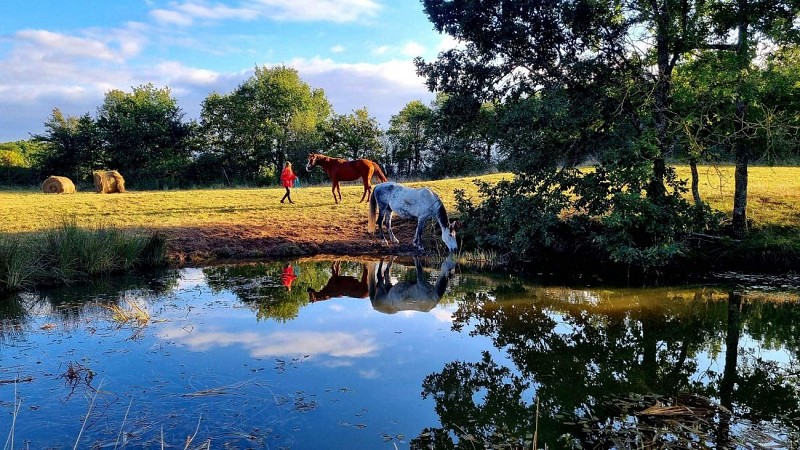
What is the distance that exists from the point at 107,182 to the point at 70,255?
14349 mm

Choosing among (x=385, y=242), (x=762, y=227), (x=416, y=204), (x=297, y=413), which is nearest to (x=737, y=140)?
(x=762, y=227)

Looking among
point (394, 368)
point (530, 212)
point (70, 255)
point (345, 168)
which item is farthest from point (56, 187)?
point (394, 368)

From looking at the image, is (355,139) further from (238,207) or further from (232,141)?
(238,207)

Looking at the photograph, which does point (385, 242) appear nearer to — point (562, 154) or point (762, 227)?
point (562, 154)

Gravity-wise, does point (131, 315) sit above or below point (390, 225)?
below

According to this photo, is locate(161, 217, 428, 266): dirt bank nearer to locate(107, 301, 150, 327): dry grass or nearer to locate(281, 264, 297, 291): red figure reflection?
locate(281, 264, 297, 291): red figure reflection

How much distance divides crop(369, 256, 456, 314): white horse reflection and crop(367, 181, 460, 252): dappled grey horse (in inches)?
65.6

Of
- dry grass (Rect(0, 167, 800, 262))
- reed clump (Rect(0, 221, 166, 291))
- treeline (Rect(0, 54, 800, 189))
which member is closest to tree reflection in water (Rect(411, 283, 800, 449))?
dry grass (Rect(0, 167, 800, 262))

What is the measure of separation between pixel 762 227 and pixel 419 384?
11.0 metres

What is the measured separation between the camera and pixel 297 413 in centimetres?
504

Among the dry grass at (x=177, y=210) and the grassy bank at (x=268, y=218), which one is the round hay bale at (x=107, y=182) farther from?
the grassy bank at (x=268, y=218)

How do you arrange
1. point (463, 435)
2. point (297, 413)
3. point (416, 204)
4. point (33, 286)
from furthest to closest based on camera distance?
point (416, 204)
point (33, 286)
point (297, 413)
point (463, 435)

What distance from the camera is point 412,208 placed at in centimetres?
1438

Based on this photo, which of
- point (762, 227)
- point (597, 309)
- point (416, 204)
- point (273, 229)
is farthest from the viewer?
point (273, 229)
